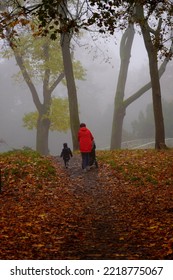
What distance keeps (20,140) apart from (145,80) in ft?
82.7

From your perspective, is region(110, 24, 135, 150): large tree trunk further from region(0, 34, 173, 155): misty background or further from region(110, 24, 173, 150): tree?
region(0, 34, 173, 155): misty background

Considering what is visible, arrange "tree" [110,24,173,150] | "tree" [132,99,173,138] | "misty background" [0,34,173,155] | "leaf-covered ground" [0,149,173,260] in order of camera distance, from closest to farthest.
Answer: "leaf-covered ground" [0,149,173,260]
"tree" [110,24,173,150]
"tree" [132,99,173,138]
"misty background" [0,34,173,155]

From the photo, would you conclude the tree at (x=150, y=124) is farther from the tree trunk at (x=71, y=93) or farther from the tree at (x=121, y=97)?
the tree trunk at (x=71, y=93)

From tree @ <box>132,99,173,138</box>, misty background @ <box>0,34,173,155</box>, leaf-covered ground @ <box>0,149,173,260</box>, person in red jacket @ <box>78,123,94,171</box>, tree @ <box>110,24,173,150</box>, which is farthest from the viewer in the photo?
misty background @ <box>0,34,173,155</box>

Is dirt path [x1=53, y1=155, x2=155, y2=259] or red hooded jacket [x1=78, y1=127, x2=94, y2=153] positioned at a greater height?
red hooded jacket [x1=78, y1=127, x2=94, y2=153]

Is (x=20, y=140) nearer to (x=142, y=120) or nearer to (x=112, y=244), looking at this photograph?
(x=142, y=120)

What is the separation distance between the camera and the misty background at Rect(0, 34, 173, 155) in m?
66.2

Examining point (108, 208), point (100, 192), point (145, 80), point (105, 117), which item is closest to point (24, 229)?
point (108, 208)

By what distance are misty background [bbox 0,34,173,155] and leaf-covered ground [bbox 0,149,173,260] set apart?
48.9 m

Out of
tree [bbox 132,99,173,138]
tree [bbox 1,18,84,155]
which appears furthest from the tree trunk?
tree [bbox 132,99,173,138]

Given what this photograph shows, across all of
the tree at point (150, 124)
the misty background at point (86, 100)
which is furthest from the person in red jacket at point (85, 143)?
the misty background at point (86, 100)

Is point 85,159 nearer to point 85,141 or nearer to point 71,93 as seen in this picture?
point 85,141

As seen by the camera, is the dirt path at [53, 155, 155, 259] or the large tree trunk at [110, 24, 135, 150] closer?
the dirt path at [53, 155, 155, 259]

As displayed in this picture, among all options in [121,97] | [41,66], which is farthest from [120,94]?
[41,66]
